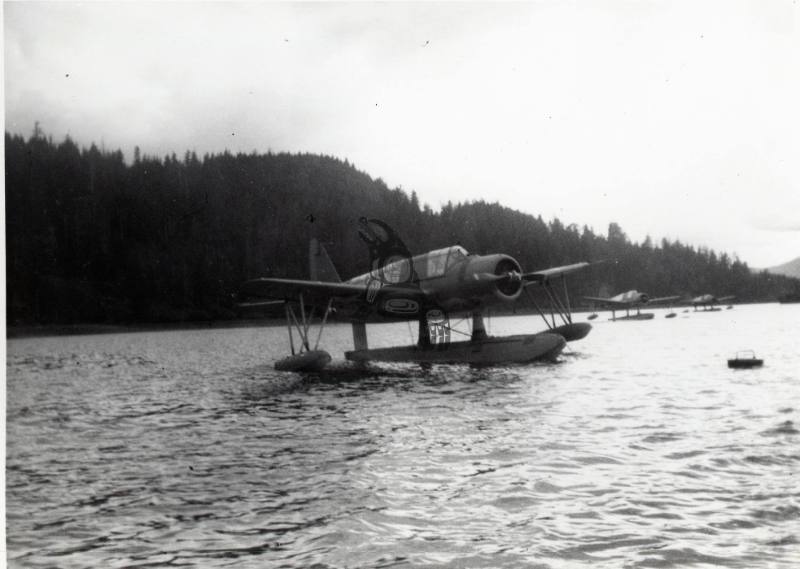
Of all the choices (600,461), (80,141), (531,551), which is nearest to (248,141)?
(80,141)

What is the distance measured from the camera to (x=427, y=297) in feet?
65.4

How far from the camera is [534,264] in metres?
58.6

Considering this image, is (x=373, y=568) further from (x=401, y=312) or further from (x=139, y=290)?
Answer: (x=139, y=290)

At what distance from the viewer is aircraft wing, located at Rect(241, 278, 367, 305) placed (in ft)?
59.2

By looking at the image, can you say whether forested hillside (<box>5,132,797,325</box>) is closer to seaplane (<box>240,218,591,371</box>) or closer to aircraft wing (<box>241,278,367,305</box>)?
seaplane (<box>240,218,591,371</box>)

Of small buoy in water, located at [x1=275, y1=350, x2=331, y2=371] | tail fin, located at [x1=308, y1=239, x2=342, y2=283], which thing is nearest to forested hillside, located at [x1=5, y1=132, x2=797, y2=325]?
tail fin, located at [x1=308, y1=239, x2=342, y2=283]

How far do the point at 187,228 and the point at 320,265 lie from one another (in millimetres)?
33810

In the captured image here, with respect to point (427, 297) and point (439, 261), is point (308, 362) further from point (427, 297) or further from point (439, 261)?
point (439, 261)

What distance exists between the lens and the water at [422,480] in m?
4.89

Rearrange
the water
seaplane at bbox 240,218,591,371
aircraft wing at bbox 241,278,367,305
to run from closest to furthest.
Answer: the water < aircraft wing at bbox 241,278,367,305 < seaplane at bbox 240,218,591,371

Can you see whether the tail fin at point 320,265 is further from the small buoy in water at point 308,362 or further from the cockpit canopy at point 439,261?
the cockpit canopy at point 439,261

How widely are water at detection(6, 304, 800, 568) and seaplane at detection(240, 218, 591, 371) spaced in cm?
557

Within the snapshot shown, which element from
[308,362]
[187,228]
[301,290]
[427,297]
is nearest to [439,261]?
[427,297]

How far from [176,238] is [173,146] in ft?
136
